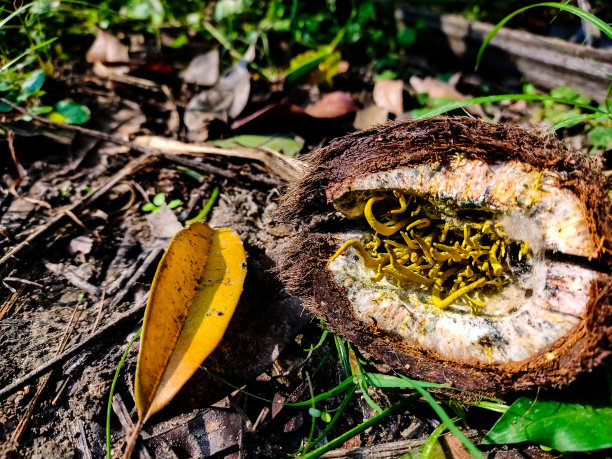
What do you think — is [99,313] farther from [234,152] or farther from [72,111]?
[72,111]

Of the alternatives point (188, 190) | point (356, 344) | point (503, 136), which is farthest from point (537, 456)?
point (188, 190)

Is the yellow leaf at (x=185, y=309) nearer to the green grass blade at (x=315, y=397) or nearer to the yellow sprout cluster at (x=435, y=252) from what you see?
the green grass blade at (x=315, y=397)

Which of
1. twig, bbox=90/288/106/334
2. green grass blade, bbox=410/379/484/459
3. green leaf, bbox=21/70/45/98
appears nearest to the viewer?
green grass blade, bbox=410/379/484/459

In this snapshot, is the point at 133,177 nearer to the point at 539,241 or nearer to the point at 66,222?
the point at 66,222

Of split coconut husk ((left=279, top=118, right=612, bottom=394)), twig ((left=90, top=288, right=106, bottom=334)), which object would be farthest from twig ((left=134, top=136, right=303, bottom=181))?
twig ((left=90, top=288, right=106, bottom=334))

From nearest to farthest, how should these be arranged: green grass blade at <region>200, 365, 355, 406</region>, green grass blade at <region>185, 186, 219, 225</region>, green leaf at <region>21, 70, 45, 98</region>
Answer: green grass blade at <region>200, 365, 355, 406</region>, green grass blade at <region>185, 186, 219, 225</region>, green leaf at <region>21, 70, 45, 98</region>

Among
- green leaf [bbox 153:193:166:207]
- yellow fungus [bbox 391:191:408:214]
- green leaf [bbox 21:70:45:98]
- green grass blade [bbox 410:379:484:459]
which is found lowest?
green grass blade [bbox 410:379:484:459]

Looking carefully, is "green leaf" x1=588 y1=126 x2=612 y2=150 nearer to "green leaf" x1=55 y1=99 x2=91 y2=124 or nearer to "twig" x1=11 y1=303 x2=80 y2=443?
"twig" x1=11 y1=303 x2=80 y2=443
